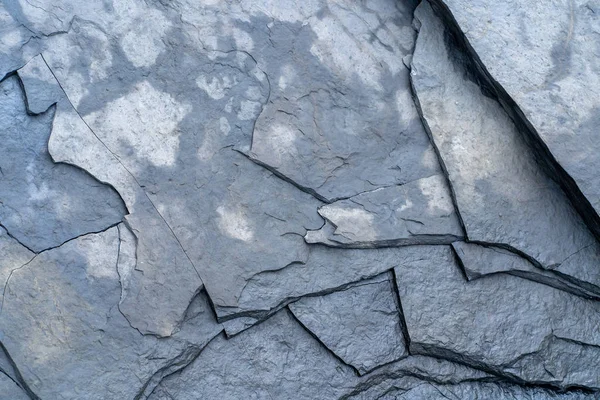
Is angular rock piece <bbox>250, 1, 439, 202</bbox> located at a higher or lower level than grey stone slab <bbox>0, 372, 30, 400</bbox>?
higher

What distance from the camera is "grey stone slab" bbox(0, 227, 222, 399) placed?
177cm

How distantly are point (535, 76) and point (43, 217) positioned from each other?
3.82 ft

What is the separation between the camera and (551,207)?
6.63ft

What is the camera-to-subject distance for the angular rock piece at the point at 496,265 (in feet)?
6.48

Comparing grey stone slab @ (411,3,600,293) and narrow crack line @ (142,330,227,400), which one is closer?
narrow crack line @ (142,330,227,400)

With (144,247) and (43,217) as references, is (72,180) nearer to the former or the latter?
(43,217)

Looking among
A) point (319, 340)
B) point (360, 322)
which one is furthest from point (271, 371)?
point (360, 322)

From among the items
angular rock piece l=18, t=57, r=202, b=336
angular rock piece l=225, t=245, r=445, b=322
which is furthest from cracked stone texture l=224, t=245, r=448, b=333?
angular rock piece l=18, t=57, r=202, b=336

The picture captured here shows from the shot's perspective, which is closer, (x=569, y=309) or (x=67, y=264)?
(x=67, y=264)

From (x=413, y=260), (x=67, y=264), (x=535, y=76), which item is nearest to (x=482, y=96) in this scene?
(x=535, y=76)

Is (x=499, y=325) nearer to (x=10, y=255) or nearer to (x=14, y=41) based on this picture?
(x=10, y=255)

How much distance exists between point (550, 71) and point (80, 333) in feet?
4.02

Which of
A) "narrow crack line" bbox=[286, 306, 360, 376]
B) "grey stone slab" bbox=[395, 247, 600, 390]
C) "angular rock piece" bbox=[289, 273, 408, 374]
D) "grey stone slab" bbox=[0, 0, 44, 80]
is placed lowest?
→ "narrow crack line" bbox=[286, 306, 360, 376]

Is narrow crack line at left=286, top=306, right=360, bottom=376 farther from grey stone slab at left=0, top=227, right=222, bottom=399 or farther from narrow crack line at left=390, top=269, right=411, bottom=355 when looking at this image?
grey stone slab at left=0, top=227, right=222, bottom=399
